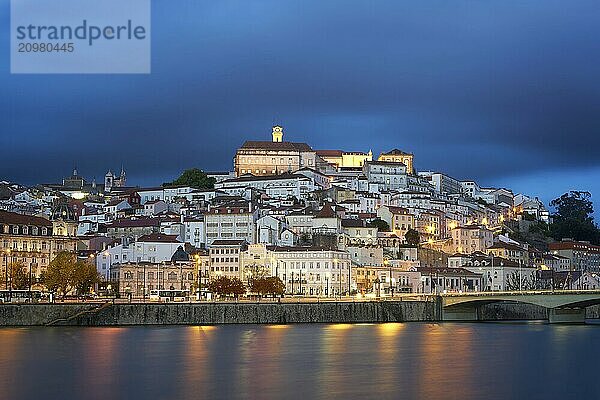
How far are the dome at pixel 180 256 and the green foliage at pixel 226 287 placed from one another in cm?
513

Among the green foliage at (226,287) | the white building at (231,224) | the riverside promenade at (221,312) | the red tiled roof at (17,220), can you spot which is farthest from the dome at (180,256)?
the riverside promenade at (221,312)

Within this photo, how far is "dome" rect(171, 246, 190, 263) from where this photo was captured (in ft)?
267

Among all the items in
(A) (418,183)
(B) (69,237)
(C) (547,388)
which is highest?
(A) (418,183)

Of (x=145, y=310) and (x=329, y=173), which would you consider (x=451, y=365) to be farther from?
(x=329, y=173)

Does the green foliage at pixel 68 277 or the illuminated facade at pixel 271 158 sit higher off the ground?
the illuminated facade at pixel 271 158

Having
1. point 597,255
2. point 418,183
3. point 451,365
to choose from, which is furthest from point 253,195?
point 451,365

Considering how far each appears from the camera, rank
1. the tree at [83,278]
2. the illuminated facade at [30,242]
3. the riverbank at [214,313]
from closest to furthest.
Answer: the riverbank at [214,313], the tree at [83,278], the illuminated facade at [30,242]

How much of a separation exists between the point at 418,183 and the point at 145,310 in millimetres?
66887

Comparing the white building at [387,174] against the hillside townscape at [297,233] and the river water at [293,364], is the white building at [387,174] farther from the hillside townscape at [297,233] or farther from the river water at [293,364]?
the river water at [293,364]

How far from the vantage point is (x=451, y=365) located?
40.1 m

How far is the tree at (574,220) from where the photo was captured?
126625 millimetres

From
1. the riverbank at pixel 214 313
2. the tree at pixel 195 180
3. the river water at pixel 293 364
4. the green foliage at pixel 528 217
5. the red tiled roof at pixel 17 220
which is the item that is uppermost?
the tree at pixel 195 180

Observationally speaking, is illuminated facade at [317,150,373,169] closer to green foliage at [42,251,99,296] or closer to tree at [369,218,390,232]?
tree at [369,218,390,232]

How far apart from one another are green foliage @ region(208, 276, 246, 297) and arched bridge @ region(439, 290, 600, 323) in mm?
14503
